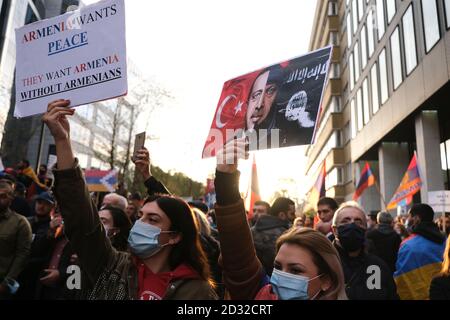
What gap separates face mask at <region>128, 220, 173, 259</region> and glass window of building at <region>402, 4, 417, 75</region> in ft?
55.3

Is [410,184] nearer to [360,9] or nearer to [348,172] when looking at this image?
[360,9]

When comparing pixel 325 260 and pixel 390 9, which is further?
pixel 390 9

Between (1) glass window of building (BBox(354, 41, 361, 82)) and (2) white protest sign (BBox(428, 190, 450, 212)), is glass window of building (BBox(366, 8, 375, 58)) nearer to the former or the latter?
(1) glass window of building (BBox(354, 41, 361, 82))

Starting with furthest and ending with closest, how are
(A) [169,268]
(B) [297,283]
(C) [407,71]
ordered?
1. (C) [407,71]
2. (A) [169,268]
3. (B) [297,283]

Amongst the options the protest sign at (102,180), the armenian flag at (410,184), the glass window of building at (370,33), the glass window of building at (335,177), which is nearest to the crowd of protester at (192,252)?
the armenian flag at (410,184)

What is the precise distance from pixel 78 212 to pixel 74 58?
142 cm

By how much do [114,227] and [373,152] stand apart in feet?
81.5

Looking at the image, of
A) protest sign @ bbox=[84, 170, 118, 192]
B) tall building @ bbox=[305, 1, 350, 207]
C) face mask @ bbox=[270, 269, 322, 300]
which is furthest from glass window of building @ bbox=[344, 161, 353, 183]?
face mask @ bbox=[270, 269, 322, 300]

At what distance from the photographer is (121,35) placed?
3.00 m

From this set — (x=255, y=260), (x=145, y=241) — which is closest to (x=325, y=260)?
(x=255, y=260)

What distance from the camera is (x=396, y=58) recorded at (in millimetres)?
19344

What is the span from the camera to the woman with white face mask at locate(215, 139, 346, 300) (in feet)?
7.21
